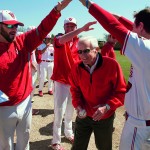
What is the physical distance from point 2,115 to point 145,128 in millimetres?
1991

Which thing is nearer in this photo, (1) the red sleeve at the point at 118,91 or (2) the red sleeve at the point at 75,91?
(1) the red sleeve at the point at 118,91

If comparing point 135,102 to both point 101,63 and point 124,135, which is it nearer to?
point 124,135

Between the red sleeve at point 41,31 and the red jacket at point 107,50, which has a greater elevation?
the red sleeve at point 41,31

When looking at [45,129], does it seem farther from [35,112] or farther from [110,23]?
[110,23]

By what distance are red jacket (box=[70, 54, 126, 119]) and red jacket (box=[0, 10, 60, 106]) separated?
2.39 feet

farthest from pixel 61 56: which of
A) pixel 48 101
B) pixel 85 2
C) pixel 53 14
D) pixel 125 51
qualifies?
pixel 48 101

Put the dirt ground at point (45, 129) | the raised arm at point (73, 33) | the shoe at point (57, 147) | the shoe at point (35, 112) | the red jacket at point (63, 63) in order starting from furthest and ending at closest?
the shoe at point (35, 112)
the dirt ground at point (45, 129)
the shoe at point (57, 147)
the red jacket at point (63, 63)
the raised arm at point (73, 33)

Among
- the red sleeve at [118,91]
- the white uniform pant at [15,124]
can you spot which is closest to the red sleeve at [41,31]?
the white uniform pant at [15,124]

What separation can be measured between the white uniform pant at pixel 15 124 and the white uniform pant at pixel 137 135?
5.38 feet

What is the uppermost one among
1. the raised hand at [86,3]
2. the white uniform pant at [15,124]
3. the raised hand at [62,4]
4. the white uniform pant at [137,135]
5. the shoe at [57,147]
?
the raised hand at [86,3]

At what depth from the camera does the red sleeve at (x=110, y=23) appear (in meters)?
2.71

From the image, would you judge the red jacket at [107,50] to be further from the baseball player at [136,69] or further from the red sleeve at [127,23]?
the baseball player at [136,69]

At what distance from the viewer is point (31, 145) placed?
18.5 feet

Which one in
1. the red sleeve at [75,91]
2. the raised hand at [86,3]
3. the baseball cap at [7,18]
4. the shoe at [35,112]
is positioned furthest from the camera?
the shoe at [35,112]
